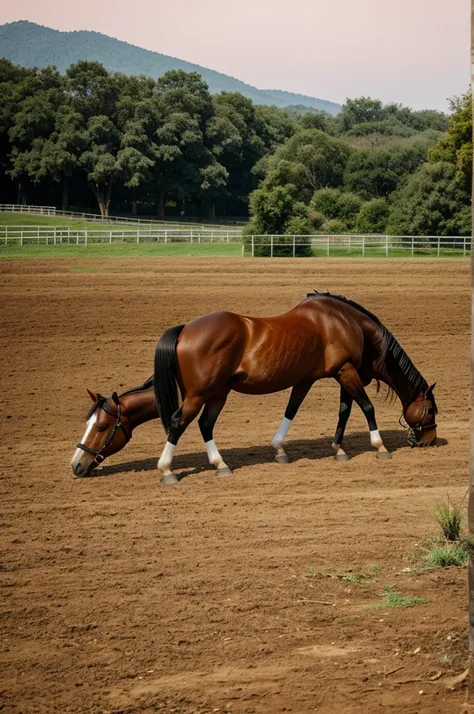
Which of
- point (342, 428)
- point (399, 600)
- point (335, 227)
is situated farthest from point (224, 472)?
point (335, 227)

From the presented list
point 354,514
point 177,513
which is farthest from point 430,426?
point 177,513

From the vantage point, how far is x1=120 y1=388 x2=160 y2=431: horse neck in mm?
10773

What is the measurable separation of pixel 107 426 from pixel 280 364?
6.87 feet

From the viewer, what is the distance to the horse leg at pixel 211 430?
10742 millimetres

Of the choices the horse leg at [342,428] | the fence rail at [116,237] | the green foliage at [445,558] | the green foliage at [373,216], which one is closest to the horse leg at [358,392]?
the horse leg at [342,428]

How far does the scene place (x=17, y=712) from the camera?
17.2 ft

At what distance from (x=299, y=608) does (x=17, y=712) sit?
2180mm

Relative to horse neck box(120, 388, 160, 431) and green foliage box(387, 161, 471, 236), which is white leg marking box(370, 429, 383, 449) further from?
green foliage box(387, 161, 471, 236)

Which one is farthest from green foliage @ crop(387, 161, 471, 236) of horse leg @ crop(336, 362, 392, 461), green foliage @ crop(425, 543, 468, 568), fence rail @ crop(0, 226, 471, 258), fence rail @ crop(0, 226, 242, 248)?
green foliage @ crop(425, 543, 468, 568)

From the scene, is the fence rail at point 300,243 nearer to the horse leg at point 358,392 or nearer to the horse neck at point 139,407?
the horse leg at point 358,392

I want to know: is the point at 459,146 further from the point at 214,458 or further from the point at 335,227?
the point at 214,458

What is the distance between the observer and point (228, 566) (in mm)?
7652

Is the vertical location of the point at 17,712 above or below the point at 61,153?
below

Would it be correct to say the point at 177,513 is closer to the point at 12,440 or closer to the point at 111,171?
the point at 12,440
